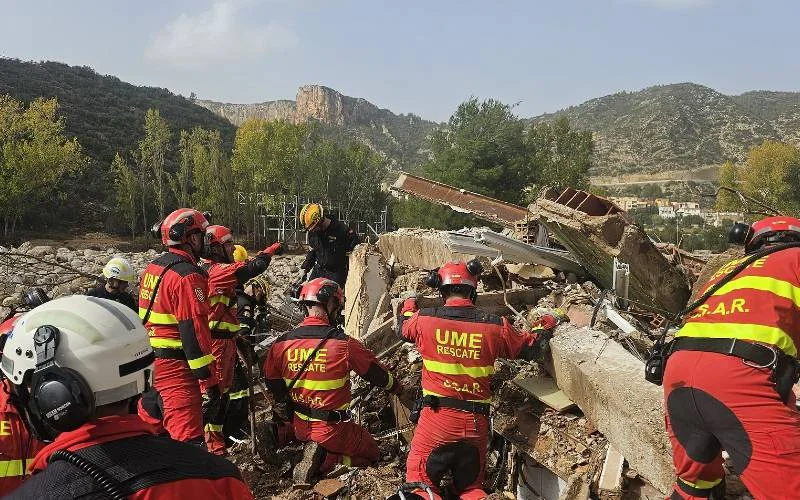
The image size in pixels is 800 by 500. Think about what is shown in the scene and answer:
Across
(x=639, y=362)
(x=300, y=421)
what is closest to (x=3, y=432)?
(x=300, y=421)

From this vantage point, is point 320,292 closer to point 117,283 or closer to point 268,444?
point 268,444

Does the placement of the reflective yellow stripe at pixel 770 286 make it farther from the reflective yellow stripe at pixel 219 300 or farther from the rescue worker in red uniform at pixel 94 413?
the reflective yellow stripe at pixel 219 300

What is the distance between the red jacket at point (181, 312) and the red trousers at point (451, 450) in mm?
1628

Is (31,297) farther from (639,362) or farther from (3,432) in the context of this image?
(639,362)

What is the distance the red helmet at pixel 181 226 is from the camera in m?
4.15

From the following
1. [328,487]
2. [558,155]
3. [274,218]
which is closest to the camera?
[328,487]

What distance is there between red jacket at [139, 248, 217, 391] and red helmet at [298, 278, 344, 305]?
2.48 feet

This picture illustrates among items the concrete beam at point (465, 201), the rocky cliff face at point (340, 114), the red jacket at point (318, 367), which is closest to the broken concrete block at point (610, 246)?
the red jacket at point (318, 367)

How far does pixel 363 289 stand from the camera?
21.3ft

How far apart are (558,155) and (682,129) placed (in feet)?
137

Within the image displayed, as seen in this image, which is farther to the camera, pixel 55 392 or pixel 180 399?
pixel 180 399

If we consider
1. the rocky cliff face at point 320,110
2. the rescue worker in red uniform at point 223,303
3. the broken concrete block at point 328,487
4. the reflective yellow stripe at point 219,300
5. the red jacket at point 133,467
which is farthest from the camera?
the rocky cliff face at point 320,110

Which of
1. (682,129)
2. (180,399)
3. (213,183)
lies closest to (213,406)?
(180,399)

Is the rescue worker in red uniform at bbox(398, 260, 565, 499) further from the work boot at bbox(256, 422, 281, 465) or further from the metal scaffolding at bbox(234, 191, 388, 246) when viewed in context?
the metal scaffolding at bbox(234, 191, 388, 246)
